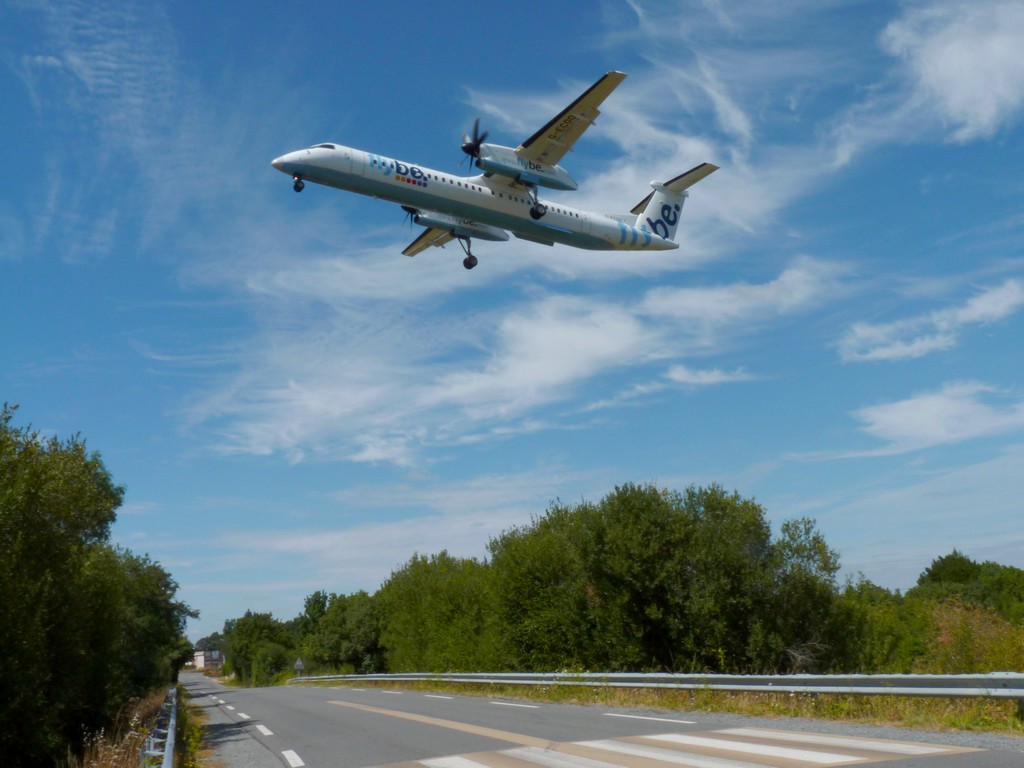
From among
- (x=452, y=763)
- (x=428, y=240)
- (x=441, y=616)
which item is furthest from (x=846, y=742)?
(x=441, y=616)

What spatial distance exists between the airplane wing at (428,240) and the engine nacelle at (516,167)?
347 cm

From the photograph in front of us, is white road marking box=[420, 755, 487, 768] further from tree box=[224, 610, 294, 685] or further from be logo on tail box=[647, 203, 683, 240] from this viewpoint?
tree box=[224, 610, 294, 685]

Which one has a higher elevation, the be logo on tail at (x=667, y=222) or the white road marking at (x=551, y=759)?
the be logo on tail at (x=667, y=222)

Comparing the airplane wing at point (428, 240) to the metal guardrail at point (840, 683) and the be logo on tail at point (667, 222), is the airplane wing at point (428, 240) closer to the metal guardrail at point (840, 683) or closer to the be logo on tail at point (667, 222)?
the be logo on tail at point (667, 222)

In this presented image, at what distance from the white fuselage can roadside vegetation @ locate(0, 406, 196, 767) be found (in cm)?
1102

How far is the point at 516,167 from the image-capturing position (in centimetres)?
2767

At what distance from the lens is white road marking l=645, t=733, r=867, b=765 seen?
26.3 ft

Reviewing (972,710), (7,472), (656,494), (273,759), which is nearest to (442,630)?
(656,494)

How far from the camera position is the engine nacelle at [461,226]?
2842 cm

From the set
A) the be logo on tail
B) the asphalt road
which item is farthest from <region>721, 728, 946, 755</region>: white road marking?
the be logo on tail

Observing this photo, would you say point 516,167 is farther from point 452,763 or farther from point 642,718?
point 452,763

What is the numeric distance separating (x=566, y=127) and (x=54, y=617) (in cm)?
2065

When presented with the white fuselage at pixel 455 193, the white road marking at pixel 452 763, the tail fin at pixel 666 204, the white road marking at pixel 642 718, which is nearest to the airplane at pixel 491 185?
the white fuselage at pixel 455 193

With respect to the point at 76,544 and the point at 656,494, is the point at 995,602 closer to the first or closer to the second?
the point at 656,494
